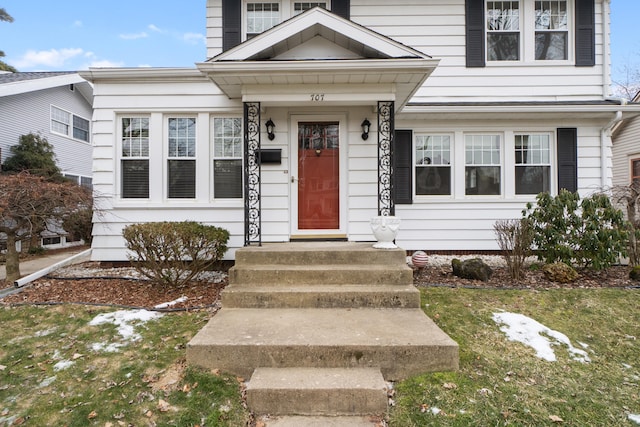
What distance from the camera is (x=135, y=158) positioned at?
6.44 metres

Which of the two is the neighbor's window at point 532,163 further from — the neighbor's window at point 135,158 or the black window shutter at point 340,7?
the neighbor's window at point 135,158

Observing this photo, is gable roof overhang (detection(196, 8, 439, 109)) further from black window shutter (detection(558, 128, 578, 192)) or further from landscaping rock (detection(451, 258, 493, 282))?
black window shutter (detection(558, 128, 578, 192))

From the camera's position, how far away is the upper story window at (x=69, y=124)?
12.1m

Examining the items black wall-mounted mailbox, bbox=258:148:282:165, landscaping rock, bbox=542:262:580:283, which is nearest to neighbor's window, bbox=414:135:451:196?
landscaping rock, bbox=542:262:580:283

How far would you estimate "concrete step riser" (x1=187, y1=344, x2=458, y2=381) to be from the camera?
288 cm

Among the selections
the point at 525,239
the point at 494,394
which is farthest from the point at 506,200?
the point at 494,394

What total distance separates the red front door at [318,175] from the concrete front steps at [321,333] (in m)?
1.65

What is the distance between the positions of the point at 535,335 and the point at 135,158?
22.4 ft

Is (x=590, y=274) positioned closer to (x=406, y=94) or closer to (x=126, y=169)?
(x=406, y=94)

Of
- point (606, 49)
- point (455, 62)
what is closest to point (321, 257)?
point (455, 62)

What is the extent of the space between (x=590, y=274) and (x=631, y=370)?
2.91 metres

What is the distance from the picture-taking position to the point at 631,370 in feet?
10.1

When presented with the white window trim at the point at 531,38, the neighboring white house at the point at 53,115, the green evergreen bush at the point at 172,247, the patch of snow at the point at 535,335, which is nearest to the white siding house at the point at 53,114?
the neighboring white house at the point at 53,115

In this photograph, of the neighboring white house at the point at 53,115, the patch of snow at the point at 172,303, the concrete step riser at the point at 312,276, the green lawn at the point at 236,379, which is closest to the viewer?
the green lawn at the point at 236,379
